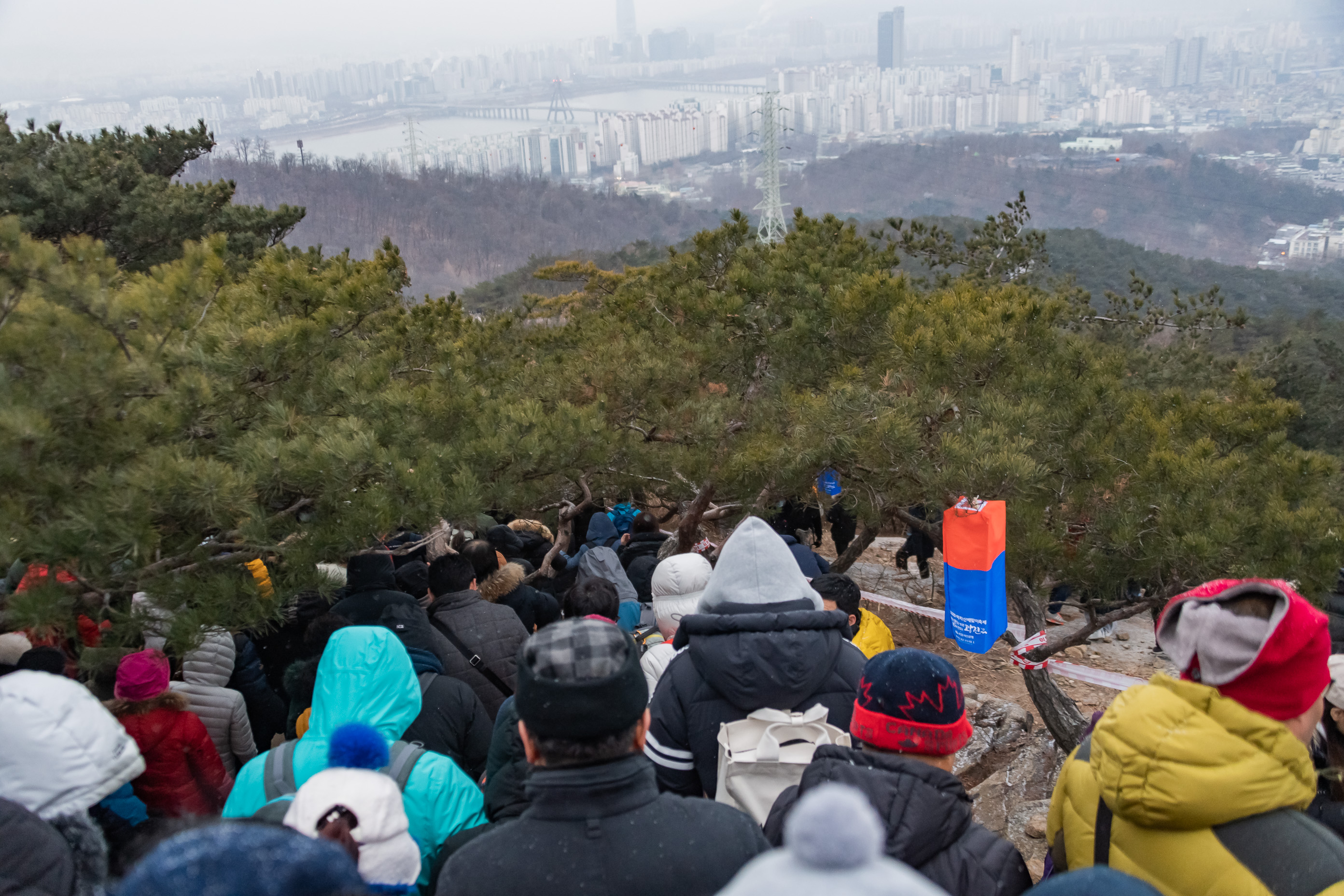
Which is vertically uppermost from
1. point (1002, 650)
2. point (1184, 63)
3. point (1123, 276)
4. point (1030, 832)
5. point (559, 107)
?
point (1184, 63)

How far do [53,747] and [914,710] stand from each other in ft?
4.94

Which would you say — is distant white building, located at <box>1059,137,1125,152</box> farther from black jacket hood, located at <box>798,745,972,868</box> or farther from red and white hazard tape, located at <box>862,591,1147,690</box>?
black jacket hood, located at <box>798,745,972,868</box>

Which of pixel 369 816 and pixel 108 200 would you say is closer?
pixel 369 816

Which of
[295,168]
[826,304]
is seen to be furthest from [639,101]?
[826,304]

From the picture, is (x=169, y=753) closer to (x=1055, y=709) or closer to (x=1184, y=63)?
(x=1055, y=709)

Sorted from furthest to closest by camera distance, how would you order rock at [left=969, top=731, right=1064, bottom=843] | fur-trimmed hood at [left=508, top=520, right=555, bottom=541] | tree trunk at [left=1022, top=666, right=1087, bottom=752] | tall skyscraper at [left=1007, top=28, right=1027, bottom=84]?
tall skyscraper at [left=1007, top=28, right=1027, bottom=84] < fur-trimmed hood at [left=508, top=520, right=555, bottom=541] < tree trunk at [left=1022, top=666, right=1087, bottom=752] < rock at [left=969, top=731, right=1064, bottom=843]

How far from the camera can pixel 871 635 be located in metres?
3.11

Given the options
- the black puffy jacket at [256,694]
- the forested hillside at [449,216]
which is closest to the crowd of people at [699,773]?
the black puffy jacket at [256,694]

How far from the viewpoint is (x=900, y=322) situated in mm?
4098

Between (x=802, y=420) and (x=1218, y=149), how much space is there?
12211cm

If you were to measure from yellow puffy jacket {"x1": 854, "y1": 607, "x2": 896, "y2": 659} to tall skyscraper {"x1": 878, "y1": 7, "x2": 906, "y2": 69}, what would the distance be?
17240cm

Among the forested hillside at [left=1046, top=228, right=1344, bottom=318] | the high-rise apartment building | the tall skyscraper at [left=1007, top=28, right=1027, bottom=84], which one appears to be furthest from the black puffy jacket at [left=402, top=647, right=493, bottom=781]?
the high-rise apartment building

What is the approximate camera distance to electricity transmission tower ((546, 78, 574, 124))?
12088cm

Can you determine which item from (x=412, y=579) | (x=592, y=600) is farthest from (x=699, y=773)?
(x=412, y=579)
